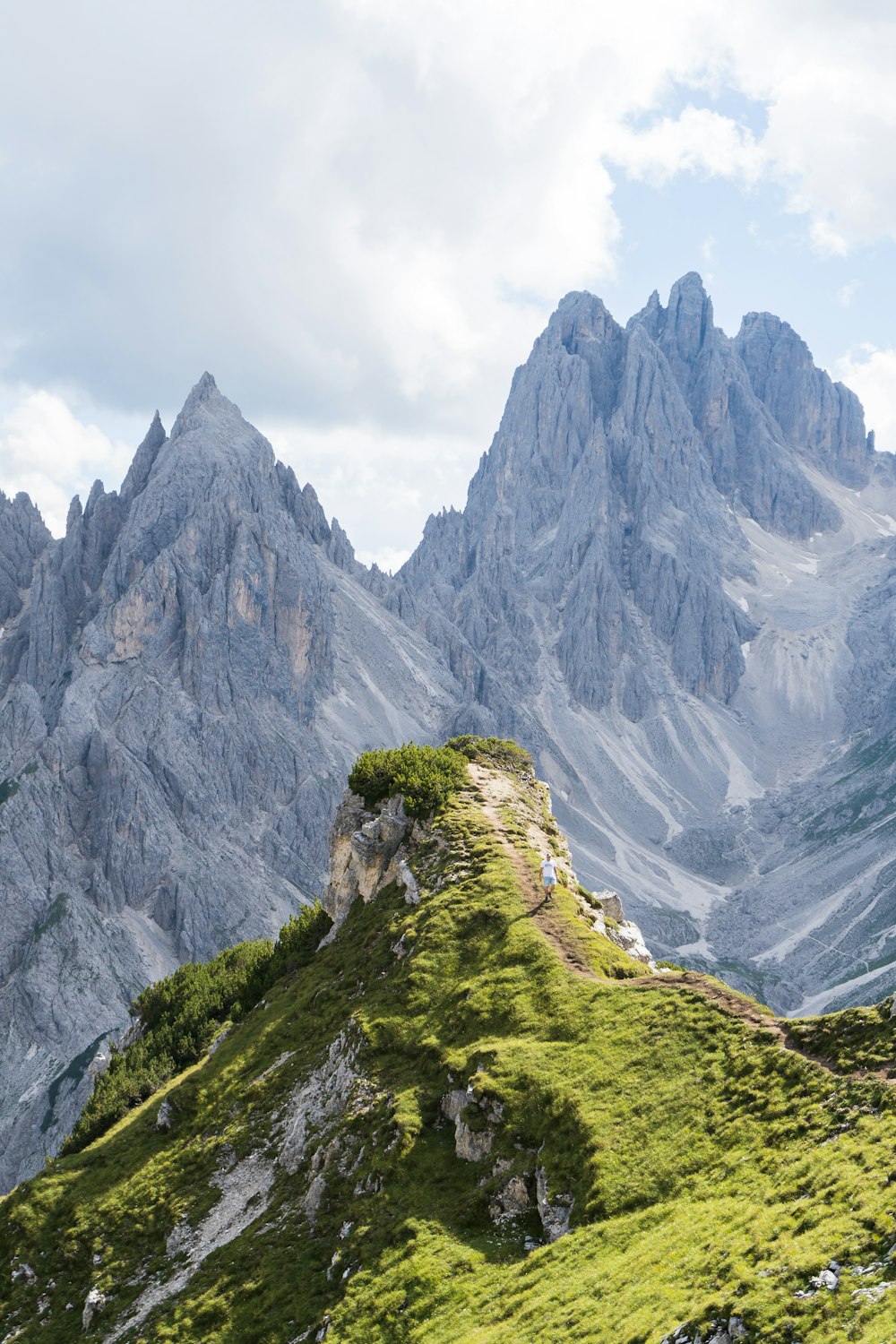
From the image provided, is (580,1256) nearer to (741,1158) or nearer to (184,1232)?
(741,1158)

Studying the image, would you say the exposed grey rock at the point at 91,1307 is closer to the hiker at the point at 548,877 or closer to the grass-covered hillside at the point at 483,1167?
the grass-covered hillside at the point at 483,1167

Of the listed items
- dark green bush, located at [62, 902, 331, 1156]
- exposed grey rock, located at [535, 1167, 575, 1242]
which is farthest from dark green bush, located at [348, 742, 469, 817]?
exposed grey rock, located at [535, 1167, 575, 1242]

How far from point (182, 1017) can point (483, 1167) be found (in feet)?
91.8

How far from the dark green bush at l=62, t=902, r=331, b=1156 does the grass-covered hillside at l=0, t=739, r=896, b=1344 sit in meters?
2.20

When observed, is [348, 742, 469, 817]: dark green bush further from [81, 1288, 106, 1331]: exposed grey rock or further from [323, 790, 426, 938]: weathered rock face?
[81, 1288, 106, 1331]: exposed grey rock

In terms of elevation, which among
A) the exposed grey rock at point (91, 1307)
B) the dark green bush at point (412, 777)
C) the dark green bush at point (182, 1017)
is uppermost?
the dark green bush at point (412, 777)

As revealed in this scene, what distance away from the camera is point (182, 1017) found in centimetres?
4631

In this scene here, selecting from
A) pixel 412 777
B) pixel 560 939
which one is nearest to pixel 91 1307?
pixel 560 939

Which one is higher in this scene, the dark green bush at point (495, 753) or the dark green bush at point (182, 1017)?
the dark green bush at point (495, 753)

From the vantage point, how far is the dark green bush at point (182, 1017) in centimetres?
4116

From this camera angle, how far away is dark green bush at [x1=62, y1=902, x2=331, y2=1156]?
4116cm

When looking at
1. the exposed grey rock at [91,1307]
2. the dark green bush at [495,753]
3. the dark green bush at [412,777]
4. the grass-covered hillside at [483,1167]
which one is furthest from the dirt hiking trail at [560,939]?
the exposed grey rock at [91,1307]

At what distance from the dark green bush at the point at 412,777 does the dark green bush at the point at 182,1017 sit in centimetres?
732

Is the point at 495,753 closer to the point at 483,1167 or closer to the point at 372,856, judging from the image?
the point at 372,856
